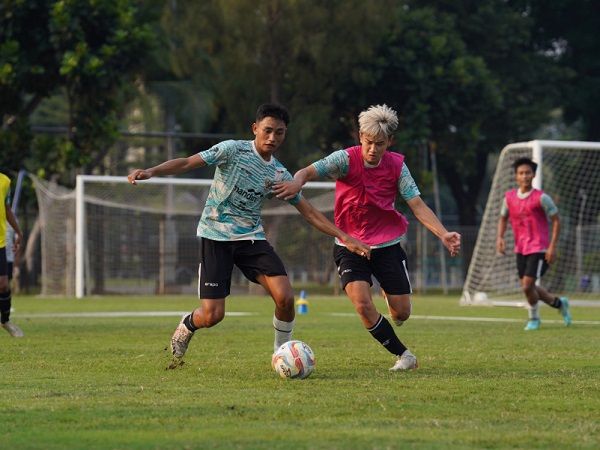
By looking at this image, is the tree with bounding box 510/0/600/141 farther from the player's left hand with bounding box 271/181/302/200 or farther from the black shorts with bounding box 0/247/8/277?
the player's left hand with bounding box 271/181/302/200

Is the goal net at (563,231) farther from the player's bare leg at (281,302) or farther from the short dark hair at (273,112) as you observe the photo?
the short dark hair at (273,112)

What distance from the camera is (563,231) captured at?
116ft

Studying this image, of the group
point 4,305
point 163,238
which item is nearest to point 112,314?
point 4,305

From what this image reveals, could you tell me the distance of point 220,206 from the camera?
9.09 meters

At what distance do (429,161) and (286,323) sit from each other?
2957 centimetres

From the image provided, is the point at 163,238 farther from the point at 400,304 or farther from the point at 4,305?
the point at 400,304

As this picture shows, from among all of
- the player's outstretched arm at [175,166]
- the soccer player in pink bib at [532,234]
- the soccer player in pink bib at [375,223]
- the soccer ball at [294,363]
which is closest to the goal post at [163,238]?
the soccer player in pink bib at [532,234]

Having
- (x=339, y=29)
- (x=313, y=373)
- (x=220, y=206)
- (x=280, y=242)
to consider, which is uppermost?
(x=339, y=29)

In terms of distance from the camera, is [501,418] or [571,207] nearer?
[501,418]

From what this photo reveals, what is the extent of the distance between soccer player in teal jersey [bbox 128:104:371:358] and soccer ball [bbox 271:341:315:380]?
0.63 meters

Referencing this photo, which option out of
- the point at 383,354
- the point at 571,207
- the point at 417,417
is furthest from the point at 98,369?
the point at 571,207

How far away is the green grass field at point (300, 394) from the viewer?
5.79m

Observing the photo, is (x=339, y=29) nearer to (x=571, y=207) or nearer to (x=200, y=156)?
(x=571, y=207)

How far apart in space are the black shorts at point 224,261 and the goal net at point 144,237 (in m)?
19.3
